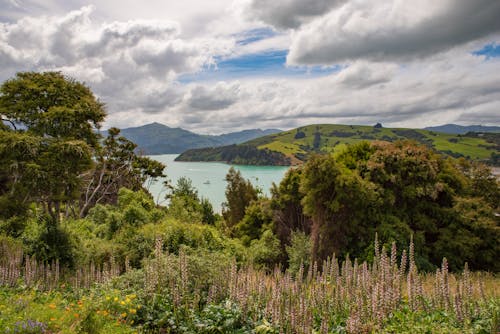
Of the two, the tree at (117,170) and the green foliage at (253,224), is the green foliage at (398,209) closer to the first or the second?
the green foliage at (253,224)

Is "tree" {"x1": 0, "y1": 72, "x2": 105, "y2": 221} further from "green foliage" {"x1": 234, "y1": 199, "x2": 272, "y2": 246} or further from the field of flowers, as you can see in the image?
"green foliage" {"x1": 234, "y1": 199, "x2": 272, "y2": 246}

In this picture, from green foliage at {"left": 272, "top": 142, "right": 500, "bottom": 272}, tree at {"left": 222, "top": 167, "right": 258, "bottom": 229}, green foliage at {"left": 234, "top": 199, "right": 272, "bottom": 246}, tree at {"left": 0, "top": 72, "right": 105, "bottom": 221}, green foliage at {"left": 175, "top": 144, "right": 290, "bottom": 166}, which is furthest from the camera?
green foliage at {"left": 175, "top": 144, "right": 290, "bottom": 166}

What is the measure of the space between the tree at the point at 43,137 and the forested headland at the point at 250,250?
0.17 feet

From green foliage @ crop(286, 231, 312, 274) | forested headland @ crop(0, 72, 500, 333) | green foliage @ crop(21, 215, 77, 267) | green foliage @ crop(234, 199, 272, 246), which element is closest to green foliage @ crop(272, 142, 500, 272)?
forested headland @ crop(0, 72, 500, 333)

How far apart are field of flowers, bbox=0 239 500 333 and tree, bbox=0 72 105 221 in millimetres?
5251

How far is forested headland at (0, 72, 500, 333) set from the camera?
6.03m

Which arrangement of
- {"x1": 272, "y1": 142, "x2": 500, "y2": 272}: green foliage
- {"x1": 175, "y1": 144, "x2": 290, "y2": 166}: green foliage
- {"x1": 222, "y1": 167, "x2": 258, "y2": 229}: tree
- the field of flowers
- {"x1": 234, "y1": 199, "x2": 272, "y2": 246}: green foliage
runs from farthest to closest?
{"x1": 175, "y1": 144, "x2": 290, "y2": 166}: green foliage < {"x1": 222, "y1": 167, "x2": 258, "y2": 229}: tree < {"x1": 234, "y1": 199, "x2": 272, "y2": 246}: green foliage < {"x1": 272, "y1": 142, "x2": 500, "y2": 272}: green foliage < the field of flowers

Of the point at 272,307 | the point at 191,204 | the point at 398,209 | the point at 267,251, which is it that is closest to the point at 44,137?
the point at 272,307

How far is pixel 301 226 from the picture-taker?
26.2m

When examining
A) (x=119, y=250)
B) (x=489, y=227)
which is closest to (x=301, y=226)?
(x=489, y=227)

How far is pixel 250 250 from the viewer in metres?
22.2

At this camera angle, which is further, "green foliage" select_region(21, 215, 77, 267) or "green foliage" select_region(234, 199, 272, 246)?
"green foliage" select_region(234, 199, 272, 246)

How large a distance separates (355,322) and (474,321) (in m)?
2.58

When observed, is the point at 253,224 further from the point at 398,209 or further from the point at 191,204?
the point at 398,209
